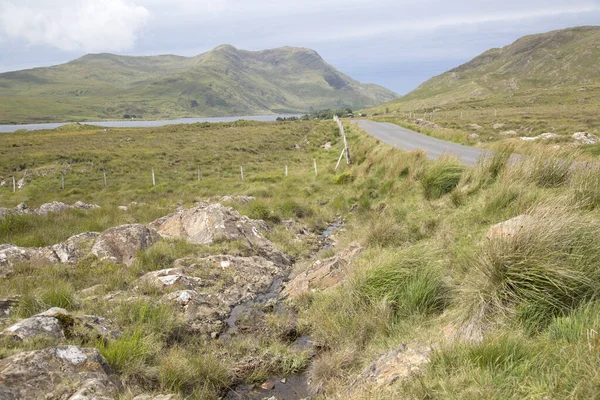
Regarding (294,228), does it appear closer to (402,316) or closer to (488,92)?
(402,316)

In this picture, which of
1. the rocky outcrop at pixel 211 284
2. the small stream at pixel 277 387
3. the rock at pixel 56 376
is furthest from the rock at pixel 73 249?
the rock at pixel 56 376

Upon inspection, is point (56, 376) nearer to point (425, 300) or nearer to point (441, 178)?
point (425, 300)

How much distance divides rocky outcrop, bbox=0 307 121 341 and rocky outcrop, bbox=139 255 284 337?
63.5 inches

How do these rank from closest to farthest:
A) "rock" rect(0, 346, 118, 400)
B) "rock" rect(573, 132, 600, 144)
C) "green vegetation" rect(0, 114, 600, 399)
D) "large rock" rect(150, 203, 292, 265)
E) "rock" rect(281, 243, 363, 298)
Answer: "green vegetation" rect(0, 114, 600, 399), "rock" rect(0, 346, 118, 400), "rock" rect(281, 243, 363, 298), "large rock" rect(150, 203, 292, 265), "rock" rect(573, 132, 600, 144)

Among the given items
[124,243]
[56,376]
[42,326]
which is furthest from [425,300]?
[124,243]

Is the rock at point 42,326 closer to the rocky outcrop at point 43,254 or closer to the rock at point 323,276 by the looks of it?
the rocky outcrop at point 43,254

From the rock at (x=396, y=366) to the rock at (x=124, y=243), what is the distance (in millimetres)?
7366

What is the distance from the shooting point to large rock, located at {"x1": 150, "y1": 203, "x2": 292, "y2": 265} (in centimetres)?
1126

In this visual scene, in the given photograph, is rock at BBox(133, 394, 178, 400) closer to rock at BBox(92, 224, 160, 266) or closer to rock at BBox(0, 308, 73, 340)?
rock at BBox(0, 308, 73, 340)

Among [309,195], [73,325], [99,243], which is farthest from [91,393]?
[309,195]

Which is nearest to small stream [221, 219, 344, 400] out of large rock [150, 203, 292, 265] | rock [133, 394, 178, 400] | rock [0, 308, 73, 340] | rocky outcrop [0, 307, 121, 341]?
rock [133, 394, 178, 400]

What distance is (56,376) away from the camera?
13.7 ft

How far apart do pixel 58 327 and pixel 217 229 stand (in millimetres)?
6446

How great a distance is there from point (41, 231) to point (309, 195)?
11.0 meters
